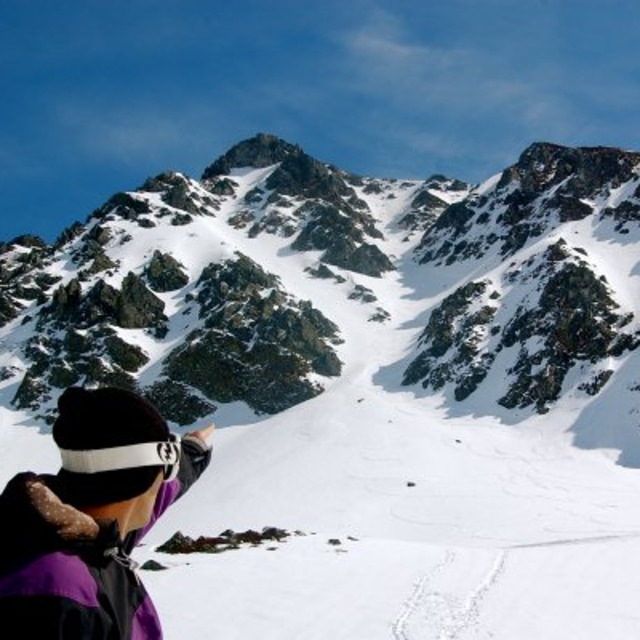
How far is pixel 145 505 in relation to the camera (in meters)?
2.43

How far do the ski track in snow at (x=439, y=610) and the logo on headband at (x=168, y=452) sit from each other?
34.4 feet

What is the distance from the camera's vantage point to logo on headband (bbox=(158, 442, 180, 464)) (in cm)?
243

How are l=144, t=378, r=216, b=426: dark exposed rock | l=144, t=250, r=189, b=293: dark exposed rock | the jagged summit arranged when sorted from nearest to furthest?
l=144, t=378, r=216, b=426: dark exposed rock < l=144, t=250, r=189, b=293: dark exposed rock < the jagged summit

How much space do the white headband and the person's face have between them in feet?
0.21

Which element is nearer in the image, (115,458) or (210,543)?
(115,458)

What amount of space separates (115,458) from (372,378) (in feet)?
235

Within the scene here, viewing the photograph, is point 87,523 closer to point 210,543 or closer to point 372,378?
point 210,543

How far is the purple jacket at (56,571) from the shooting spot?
1867 mm

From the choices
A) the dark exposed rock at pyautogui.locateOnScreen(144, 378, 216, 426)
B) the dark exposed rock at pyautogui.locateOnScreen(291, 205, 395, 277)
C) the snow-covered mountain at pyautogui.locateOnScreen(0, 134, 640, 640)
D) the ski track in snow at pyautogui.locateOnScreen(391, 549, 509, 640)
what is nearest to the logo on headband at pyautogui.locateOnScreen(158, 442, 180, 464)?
the snow-covered mountain at pyautogui.locateOnScreen(0, 134, 640, 640)

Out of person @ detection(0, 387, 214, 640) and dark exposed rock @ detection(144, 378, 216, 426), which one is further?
dark exposed rock @ detection(144, 378, 216, 426)

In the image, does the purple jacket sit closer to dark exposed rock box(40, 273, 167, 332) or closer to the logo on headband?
the logo on headband

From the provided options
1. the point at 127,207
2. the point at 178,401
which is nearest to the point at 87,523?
the point at 178,401

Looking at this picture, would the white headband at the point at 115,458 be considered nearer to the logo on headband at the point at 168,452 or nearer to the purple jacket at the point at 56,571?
the logo on headband at the point at 168,452

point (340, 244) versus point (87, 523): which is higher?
point (340, 244)
